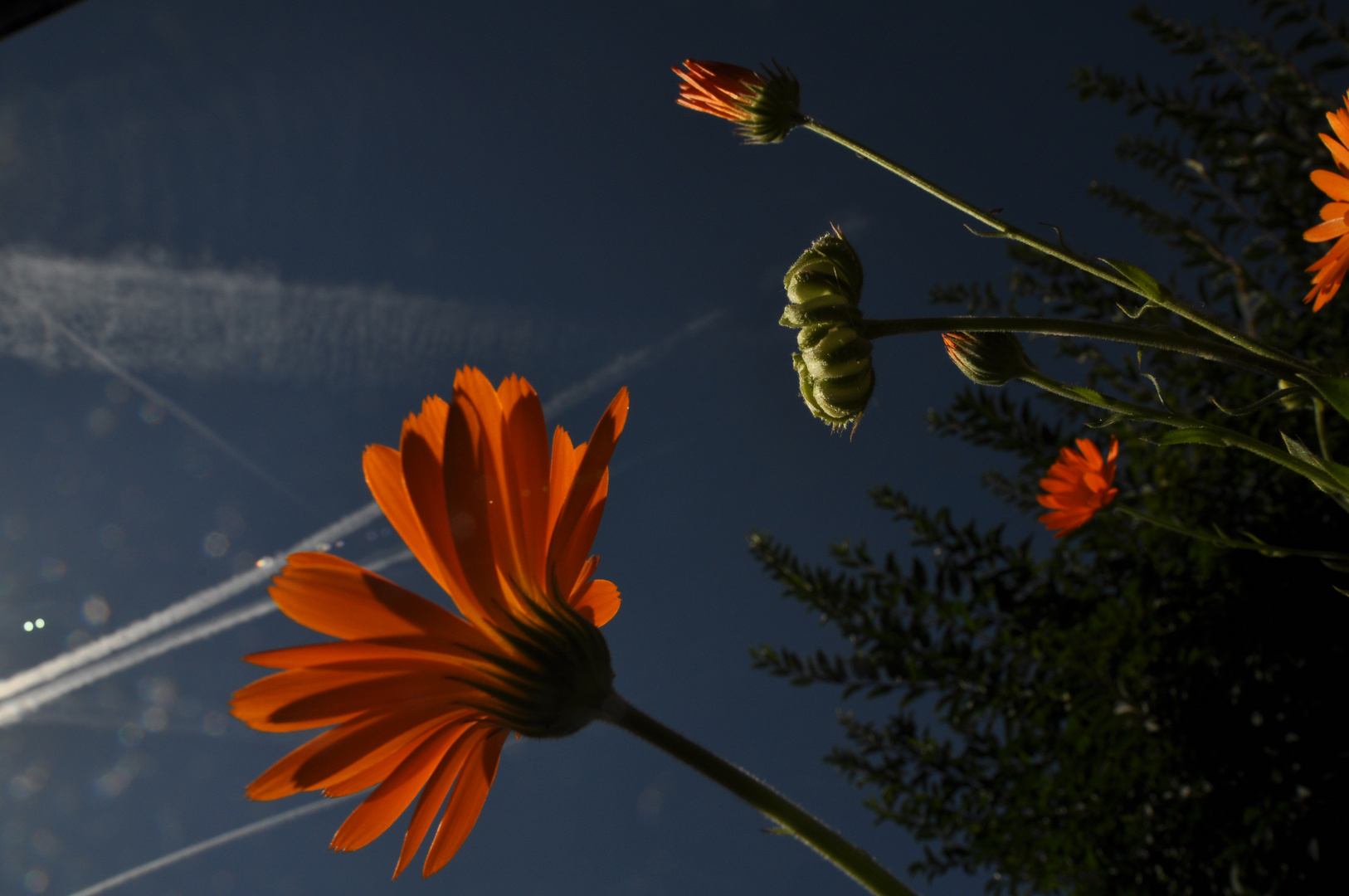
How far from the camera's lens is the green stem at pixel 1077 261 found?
1.69ft

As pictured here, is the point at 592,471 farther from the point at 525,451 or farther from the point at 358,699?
the point at 358,699

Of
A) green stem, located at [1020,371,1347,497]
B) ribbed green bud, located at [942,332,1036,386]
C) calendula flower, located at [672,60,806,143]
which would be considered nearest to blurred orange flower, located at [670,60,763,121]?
calendula flower, located at [672,60,806,143]

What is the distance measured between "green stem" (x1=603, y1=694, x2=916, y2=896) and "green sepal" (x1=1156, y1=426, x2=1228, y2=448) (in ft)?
1.12

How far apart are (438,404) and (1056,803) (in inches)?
91.3

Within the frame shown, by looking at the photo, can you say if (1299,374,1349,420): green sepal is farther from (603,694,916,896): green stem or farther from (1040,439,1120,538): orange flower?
(1040,439,1120,538): orange flower

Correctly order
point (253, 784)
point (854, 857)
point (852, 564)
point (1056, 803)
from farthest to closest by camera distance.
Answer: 1. point (852, 564)
2. point (1056, 803)
3. point (253, 784)
4. point (854, 857)

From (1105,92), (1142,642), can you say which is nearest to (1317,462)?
(1142,642)

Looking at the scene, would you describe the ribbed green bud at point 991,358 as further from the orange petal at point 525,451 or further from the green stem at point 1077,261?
the orange petal at point 525,451

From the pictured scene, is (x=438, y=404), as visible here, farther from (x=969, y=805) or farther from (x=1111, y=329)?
(x=969, y=805)

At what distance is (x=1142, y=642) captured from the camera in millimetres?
2055

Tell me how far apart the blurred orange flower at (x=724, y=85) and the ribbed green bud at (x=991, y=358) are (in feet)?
1.21

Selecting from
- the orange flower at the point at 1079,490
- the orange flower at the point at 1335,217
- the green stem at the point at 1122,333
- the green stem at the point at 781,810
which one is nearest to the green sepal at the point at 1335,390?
the green stem at the point at 1122,333

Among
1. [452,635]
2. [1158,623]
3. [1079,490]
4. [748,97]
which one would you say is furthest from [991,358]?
[1158,623]

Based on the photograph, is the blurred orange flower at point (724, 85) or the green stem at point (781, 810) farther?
the blurred orange flower at point (724, 85)
